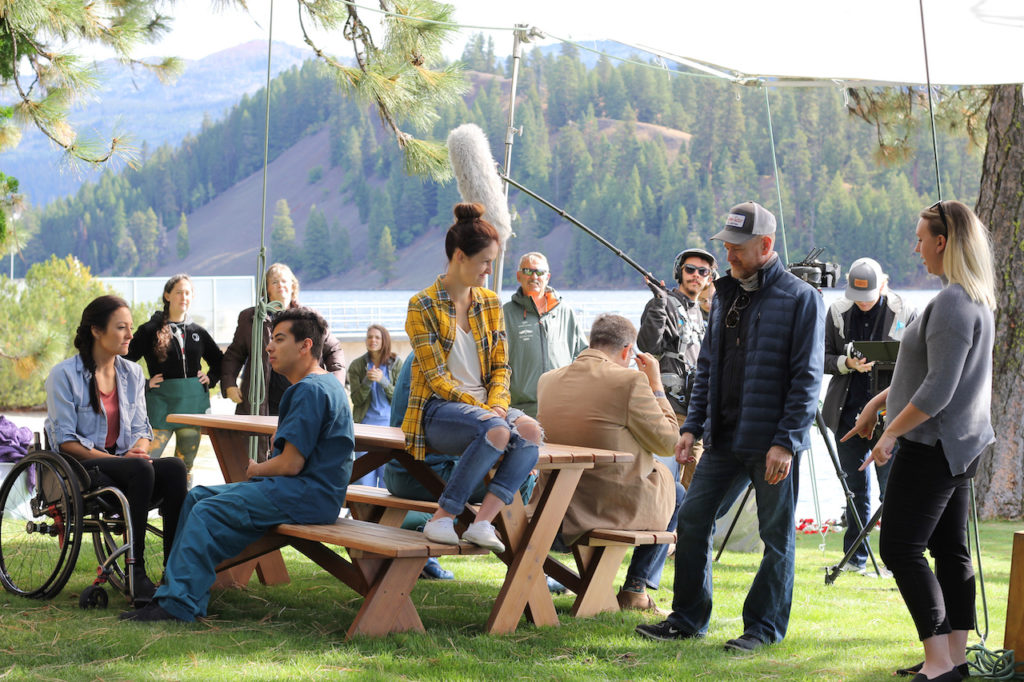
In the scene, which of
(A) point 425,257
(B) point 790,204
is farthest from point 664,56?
(A) point 425,257

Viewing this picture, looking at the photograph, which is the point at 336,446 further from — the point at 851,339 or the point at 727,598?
the point at 851,339

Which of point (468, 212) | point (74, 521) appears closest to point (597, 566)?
point (468, 212)

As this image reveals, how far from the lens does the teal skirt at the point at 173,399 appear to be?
5977 millimetres

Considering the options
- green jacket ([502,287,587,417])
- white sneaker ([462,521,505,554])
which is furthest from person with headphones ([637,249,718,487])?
white sneaker ([462,521,505,554])

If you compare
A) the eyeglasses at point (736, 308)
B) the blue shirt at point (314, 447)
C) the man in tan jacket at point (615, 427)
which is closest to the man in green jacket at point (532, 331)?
the man in tan jacket at point (615, 427)

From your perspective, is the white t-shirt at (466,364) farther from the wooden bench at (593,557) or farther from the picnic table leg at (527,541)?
the wooden bench at (593,557)

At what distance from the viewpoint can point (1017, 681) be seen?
11.4 feet

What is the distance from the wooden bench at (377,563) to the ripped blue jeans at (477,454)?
0.19m

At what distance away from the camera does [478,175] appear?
542 cm

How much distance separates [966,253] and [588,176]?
78074mm

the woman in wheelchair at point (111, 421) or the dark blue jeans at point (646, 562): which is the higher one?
the woman in wheelchair at point (111, 421)

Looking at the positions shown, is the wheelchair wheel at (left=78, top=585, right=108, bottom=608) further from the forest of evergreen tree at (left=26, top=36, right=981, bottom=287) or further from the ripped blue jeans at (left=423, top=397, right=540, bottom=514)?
the forest of evergreen tree at (left=26, top=36, right=981, bottom=287)

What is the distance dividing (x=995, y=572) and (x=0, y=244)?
628 cm

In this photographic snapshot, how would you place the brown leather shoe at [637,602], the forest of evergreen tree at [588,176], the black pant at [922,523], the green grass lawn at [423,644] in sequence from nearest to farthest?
1. the black pant at [922,523]
2. the green grass lawn at [423,644]
3. the brown leather shoe at [637,602]
4. the forest of evergreen tree at [588,176]
